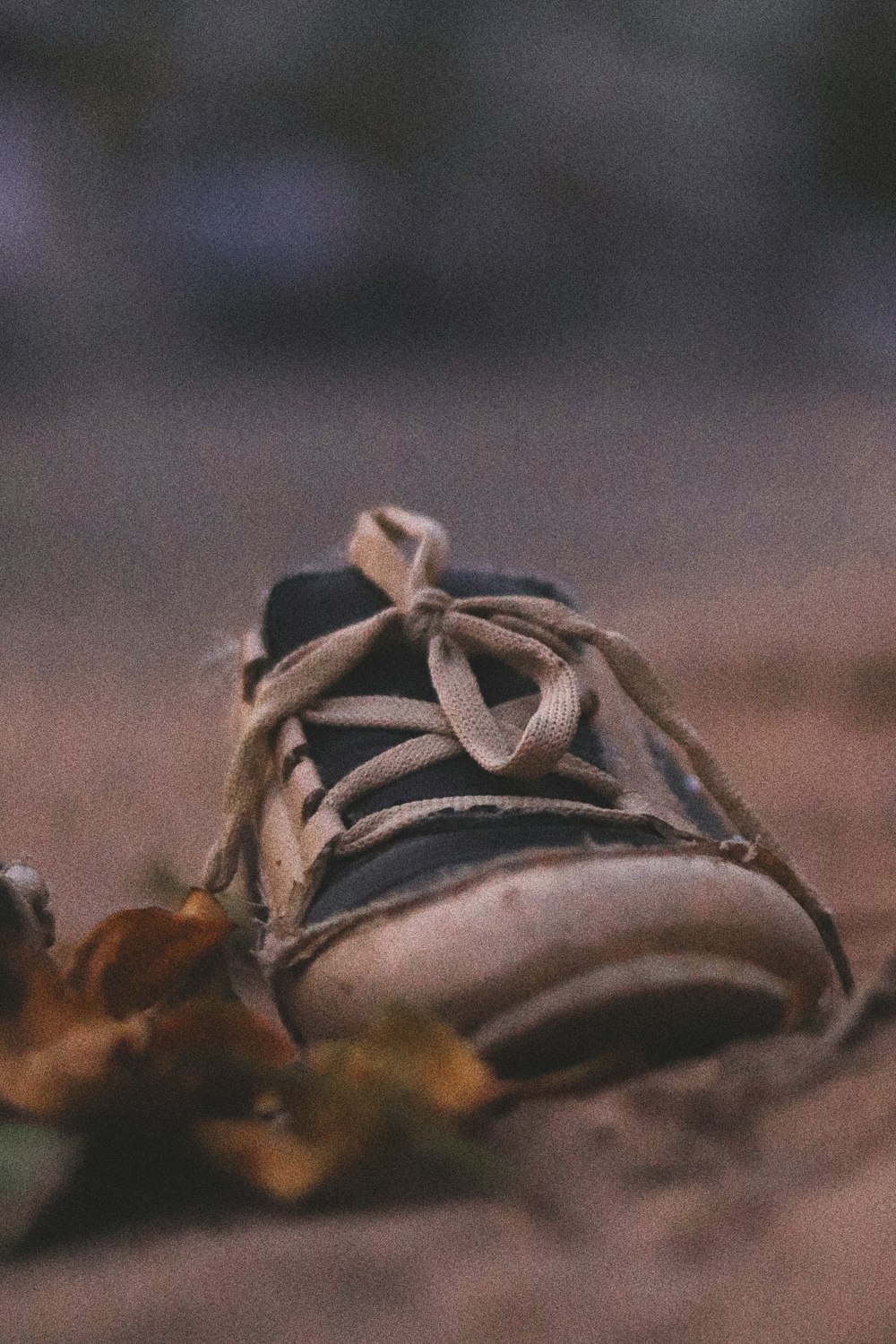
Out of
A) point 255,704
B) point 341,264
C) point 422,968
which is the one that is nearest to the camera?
point 422,968

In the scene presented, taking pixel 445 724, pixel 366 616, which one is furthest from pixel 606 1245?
pixel 366 616

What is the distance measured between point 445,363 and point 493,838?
276 inches

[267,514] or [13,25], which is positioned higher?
[13,25]

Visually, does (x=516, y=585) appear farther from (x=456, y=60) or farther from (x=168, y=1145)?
(x=456, y=60)

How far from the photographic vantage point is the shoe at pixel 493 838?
1015mm

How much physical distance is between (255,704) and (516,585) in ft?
0.90

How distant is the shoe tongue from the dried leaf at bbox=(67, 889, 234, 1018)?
0.28 meters

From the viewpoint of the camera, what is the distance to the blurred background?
113 inches

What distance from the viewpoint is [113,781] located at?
247 cm

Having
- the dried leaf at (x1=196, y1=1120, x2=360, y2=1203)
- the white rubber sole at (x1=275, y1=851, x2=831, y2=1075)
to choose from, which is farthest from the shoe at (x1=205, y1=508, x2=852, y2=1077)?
the dried leaf at (x1=196, y1=1120, x2=360, y2=1203)

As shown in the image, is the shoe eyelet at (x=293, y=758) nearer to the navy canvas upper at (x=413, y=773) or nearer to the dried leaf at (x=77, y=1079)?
the navy canvas upper at (x=413, y=773)

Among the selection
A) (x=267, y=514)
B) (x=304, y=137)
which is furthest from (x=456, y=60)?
(x=267, y=514)

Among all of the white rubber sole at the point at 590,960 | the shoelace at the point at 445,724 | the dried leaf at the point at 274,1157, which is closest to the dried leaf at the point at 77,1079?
the dried leaf at the point at 274,1157

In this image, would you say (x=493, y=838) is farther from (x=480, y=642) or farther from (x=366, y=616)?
(x=366, y=616)
